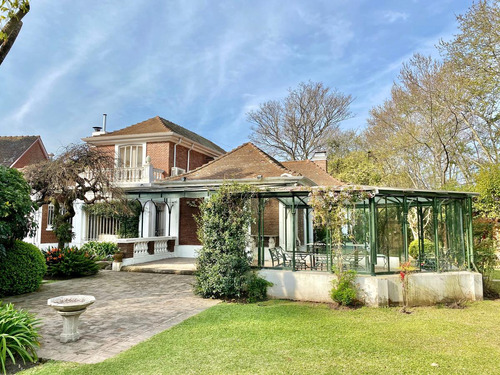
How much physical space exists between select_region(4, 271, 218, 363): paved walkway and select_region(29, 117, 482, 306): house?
95.3 inches

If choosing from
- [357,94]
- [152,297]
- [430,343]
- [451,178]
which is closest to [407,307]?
[430,343]

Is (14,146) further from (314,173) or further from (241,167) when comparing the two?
(314,173)

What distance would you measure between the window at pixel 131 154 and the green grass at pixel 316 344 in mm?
13680

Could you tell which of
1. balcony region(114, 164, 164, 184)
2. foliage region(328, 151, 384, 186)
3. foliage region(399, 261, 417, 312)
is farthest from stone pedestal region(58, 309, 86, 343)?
foliage region(328, 151, 384, 186)

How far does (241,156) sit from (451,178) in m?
13.0

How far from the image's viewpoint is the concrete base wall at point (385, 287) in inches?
316

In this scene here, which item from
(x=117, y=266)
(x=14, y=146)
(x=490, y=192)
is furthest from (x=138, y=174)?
(x=14, y=146)

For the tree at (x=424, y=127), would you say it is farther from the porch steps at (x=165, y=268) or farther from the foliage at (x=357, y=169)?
the porch steps at (x=165, y=268)

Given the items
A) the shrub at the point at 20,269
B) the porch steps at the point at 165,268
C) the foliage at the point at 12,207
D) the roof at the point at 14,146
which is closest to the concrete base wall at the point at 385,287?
the porch steps at the point at 165,268

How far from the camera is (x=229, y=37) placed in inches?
594

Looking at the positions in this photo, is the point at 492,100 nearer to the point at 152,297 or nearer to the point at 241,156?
the point at 241,156

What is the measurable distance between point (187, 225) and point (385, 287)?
11419 millimetres

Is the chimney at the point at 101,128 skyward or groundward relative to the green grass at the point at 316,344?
skyward

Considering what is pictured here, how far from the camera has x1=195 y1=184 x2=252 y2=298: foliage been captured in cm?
860
